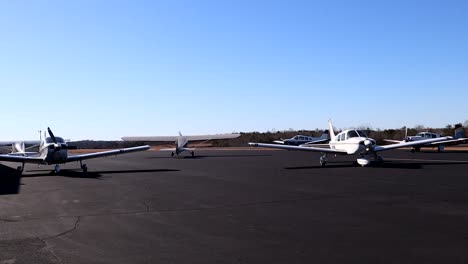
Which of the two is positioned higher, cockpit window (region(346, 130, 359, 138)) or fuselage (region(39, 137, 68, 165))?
cockpit window (region(346, 130, 359, 138))

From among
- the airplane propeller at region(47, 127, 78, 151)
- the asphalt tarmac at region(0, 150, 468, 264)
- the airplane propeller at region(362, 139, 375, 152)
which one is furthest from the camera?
the airplane propeller at region(362, 139, 375, 152)

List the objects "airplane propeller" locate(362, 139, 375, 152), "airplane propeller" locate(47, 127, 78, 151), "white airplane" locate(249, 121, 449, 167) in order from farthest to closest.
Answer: "white airplane" locate(249, 121, 449, 167), "airplane propeller" locate(362, 139, 375, 152), "airplane propeller" locate(47, 127, 78, 151)

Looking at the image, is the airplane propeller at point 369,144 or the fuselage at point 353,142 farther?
the fuselage at point 353,142

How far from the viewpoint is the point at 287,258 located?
5.75 m

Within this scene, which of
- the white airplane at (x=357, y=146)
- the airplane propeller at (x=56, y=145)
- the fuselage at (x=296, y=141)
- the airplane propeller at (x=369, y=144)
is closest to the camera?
the airplane propeller at (x=56, y=145)

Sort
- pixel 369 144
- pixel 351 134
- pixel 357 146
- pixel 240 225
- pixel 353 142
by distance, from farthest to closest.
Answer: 1. pixel 351 134
2. pixel 353 142
3. pixel 357 146
4. pixel 369 144
5. pixel 240 225

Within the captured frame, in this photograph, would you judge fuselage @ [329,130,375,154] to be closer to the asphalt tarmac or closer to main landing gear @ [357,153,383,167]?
main landing gear @ [357,153,383,167]

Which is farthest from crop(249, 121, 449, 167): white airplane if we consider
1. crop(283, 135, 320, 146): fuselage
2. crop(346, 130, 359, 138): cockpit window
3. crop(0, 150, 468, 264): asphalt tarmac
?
crop(283, 135, 320, 146): fuselage

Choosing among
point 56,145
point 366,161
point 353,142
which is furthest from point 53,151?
point 366,161

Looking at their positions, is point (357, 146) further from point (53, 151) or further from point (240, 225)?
point (240, 225)

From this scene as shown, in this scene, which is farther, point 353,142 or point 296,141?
point 296,141

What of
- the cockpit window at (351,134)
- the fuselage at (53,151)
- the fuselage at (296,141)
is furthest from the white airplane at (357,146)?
the fuselage at (296,141)

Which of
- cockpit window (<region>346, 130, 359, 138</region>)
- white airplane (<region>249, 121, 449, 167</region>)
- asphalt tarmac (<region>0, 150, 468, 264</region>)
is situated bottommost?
asphalt tarmac (<region>0, 150, 468, 264</region>)

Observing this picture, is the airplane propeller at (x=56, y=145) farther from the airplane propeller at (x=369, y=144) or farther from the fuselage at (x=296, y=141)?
the fuselage at (x=296, y=141)
